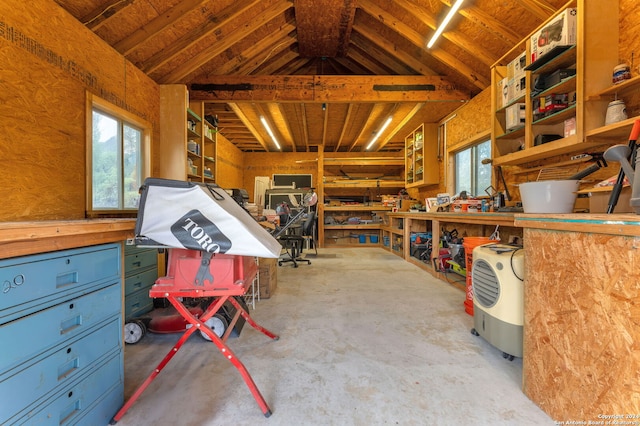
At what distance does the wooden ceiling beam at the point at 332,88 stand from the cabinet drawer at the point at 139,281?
120 inches

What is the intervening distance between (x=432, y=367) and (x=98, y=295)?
201cm

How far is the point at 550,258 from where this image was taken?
135 cm

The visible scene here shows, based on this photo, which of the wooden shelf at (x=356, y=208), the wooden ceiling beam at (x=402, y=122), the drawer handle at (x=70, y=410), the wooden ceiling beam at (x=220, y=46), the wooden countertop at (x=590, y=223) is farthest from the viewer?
the wooden shelf at (x=356, y=208)

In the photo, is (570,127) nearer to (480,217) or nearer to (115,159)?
(480,217)

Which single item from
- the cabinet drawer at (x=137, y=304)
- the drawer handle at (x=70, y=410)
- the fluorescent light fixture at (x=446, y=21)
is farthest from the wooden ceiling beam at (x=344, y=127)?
the drawer handle at (x=70, y=410)

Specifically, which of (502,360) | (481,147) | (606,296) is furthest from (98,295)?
(481,147)

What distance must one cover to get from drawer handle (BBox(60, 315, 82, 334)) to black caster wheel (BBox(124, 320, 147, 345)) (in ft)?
3.71

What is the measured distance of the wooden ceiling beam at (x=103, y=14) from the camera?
260cm

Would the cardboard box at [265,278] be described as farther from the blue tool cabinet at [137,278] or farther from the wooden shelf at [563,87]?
the wooden shelf at [563,87]

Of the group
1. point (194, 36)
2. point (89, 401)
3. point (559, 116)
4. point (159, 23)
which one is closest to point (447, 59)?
point (559, 116)

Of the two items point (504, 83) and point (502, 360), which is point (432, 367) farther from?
point (504, 83)

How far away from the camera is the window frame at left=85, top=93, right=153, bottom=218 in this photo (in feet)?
8.57

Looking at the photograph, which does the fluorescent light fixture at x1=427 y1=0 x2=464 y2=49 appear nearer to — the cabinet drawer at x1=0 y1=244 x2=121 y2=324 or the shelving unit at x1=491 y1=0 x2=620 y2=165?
the shelving unit at x1=491 y1=0 x2=620 y2=165

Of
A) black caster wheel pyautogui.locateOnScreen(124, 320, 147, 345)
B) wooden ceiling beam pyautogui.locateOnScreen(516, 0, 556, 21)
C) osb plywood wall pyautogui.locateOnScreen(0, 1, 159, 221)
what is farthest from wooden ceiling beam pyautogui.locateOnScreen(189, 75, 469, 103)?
black caster wheel pyautogui.locateOnScreen(124, 320, 147, 345)
